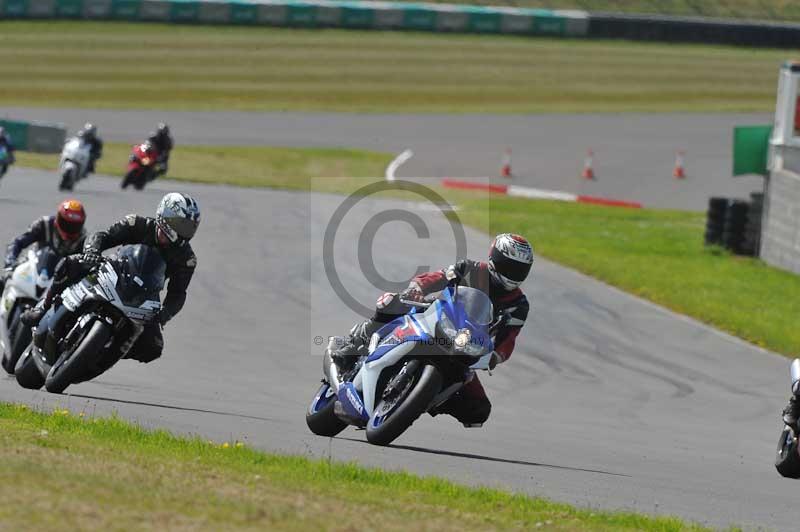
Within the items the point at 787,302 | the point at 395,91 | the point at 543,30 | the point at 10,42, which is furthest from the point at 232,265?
the point at 543,30

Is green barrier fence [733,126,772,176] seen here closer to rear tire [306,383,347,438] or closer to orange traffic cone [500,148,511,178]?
orange traffic cone [500,148,511,178]

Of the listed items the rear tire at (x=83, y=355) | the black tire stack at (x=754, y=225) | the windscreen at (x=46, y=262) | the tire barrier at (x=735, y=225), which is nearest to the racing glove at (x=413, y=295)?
the rear tire at (x=83, y=355)

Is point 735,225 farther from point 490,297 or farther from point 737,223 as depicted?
point 490,297

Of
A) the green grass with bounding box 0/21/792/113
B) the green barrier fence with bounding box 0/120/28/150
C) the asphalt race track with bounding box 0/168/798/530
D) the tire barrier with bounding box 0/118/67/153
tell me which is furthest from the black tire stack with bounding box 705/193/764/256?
the green grass with bounding box 0/21/792/113

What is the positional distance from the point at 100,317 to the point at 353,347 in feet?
6.87

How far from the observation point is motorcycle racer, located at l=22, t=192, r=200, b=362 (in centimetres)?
1120

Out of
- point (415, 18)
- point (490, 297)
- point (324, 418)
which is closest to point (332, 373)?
point (324, 418)

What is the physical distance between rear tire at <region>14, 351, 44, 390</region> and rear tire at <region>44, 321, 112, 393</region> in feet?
1.96

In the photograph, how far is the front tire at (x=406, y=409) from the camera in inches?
365

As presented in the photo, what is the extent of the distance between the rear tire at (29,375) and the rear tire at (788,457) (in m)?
5.81

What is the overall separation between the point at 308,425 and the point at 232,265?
35.4 feet

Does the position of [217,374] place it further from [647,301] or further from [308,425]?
[647,301]

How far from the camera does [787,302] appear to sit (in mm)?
21734

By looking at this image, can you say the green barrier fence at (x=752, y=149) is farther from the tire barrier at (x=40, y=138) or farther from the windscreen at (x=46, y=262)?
the tire barrier at (x=40, y=138)
